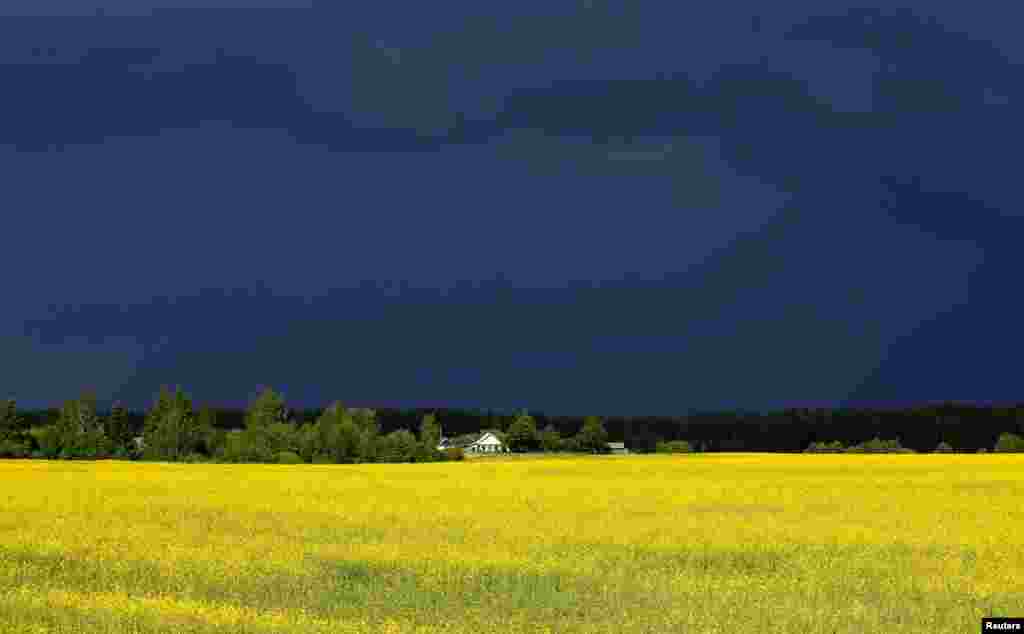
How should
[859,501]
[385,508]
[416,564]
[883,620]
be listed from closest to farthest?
[883,620] → [416,564] → [385,508] → [859,501]

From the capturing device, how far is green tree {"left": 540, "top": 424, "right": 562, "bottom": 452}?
5153 inches

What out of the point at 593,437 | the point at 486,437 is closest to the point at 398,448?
A: the point at 593,437

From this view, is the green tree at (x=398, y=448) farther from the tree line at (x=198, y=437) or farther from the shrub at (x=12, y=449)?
the shrub at (x=12, y=449)

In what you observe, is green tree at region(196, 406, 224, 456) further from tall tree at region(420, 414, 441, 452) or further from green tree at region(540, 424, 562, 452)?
green tree at region(540, 424, 562, 452)

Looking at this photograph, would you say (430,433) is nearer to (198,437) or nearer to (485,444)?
(198,437)

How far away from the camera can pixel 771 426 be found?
128m

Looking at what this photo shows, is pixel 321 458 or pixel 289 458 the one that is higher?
pixel 289 458

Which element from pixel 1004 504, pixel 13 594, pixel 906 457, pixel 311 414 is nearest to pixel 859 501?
pixel 1004 504

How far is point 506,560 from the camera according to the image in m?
21.7

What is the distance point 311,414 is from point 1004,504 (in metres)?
115

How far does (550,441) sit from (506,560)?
361ft

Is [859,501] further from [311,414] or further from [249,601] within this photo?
[311,414]

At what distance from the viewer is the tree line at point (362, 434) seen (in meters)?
97.8

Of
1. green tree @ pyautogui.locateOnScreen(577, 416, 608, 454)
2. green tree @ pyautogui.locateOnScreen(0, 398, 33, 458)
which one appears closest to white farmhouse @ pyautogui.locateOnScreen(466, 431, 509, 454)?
green tree @ pyautogui.locateOnScreen(577, 416, 608, 454)
